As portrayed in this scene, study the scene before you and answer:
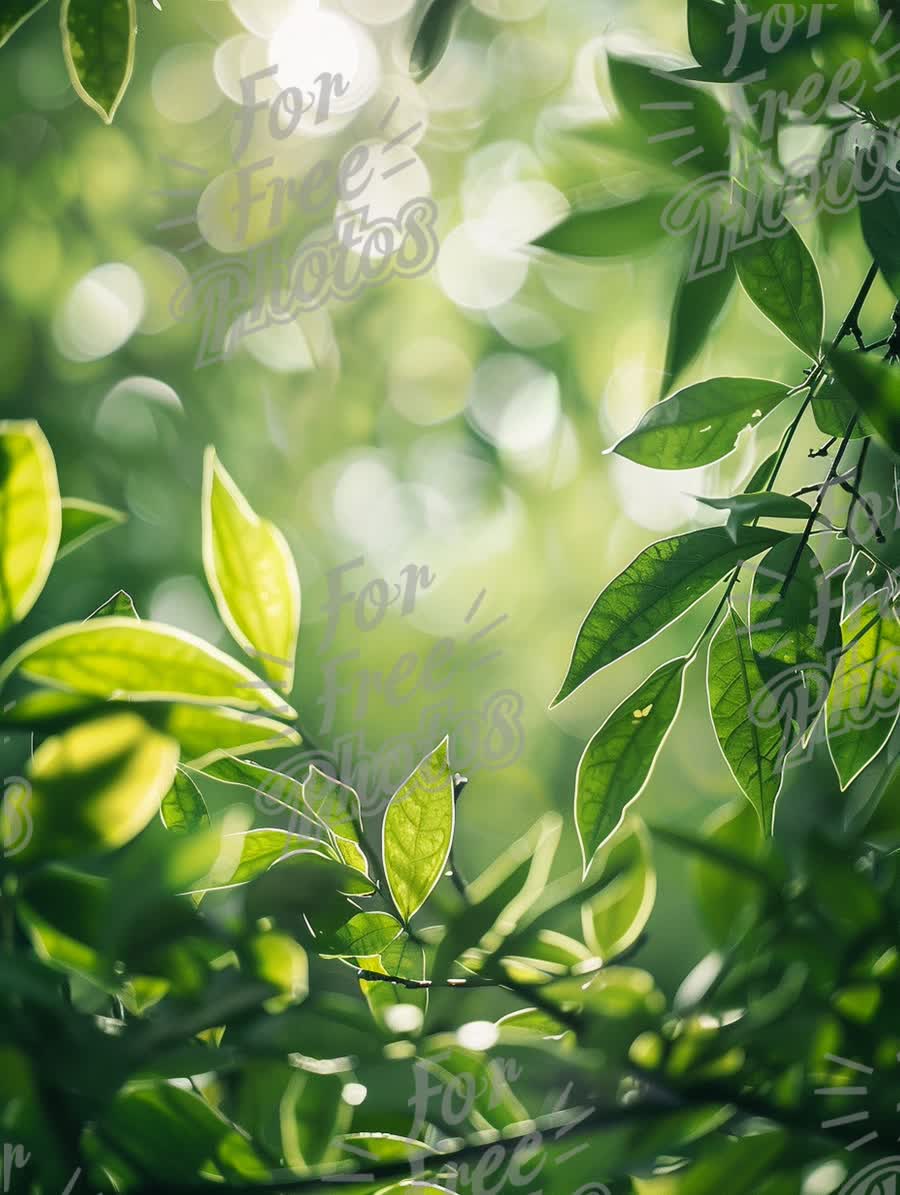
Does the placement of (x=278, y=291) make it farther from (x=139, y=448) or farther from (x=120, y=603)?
(x=120, y=603)

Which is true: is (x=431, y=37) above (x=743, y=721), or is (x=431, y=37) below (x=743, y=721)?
above

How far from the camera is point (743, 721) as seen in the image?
190mm

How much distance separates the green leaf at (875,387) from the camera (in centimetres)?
13

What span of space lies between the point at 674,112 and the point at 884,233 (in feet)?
0.21

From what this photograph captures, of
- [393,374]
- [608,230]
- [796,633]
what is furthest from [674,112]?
[393,374]

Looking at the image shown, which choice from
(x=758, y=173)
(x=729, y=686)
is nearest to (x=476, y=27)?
(x=758, y=173)

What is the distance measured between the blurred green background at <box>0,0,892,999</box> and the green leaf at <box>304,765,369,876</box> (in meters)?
0.45

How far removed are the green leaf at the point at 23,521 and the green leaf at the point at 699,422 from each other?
0.40 ft

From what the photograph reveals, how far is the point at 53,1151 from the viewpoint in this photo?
0.34ft

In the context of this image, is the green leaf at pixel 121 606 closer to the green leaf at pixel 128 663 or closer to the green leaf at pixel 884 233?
the green leaf at pixel 128 663

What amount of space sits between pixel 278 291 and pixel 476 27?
0.36 m

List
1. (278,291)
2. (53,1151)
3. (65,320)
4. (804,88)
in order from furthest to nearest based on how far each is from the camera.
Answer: (65,320), (278,291), (804,88), (53,1151)

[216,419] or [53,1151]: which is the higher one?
[216,419]

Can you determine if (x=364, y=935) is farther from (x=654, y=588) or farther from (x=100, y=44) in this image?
(x=100, y=44)
